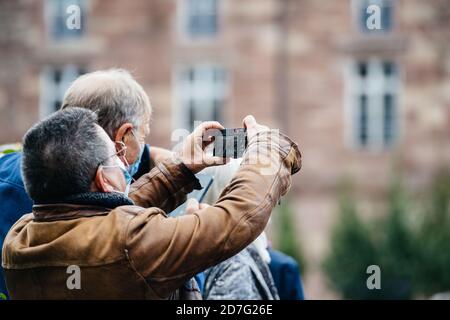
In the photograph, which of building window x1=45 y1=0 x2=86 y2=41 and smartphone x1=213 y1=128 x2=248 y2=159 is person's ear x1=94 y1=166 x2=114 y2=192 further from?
building window x1=45 y1=0 x2=86 y2=41

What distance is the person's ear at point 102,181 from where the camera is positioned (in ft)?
9.07

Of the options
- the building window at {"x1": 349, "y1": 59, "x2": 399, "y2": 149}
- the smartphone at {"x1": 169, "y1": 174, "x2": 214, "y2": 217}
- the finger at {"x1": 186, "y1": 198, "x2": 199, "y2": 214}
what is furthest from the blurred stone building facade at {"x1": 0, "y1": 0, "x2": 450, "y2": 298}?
the finger at {"x1": 186, "y1": 198, "x2": 199, "y2": 214}

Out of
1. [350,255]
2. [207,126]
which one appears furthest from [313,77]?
[207,126]

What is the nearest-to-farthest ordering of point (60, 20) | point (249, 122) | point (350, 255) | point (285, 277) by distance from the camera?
point (249, 122), point (285, 277), point (350, 255), point (60, 20)

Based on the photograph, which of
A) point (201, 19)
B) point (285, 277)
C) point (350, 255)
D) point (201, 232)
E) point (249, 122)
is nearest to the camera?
point (201, 232)

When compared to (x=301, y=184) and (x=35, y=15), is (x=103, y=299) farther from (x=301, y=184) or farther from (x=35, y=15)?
(x=35, y=15)

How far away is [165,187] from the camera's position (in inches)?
134

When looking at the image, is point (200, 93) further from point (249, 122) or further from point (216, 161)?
point (249, 122)

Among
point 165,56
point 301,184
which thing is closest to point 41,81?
point 165,56

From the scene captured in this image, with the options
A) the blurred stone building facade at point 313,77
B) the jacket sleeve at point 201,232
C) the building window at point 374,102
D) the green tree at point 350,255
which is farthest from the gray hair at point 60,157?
the building window at point 374,102

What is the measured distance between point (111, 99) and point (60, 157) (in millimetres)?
734

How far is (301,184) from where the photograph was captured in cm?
1988

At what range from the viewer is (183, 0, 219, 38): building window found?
2044cm

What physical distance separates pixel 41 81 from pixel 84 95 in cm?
1770
